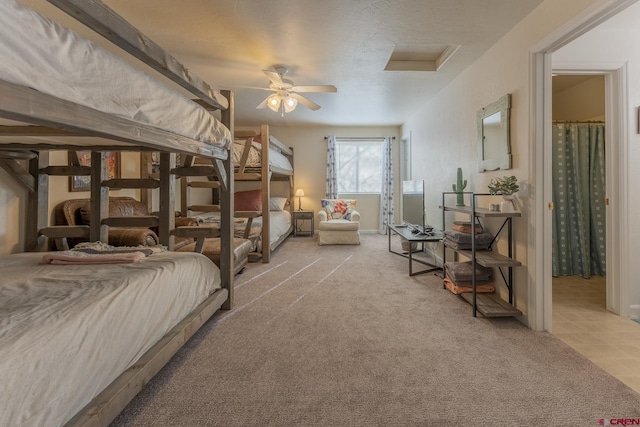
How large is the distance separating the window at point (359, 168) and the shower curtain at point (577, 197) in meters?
3.61

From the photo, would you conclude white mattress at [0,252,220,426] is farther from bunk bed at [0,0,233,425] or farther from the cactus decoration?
the cactus decoration

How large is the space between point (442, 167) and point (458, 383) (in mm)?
3060

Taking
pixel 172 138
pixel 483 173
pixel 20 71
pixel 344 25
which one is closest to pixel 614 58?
pixel 483 173

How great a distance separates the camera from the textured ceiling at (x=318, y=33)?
84.6 inches

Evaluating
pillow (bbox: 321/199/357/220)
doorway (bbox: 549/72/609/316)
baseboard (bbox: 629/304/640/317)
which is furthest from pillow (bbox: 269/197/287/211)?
baseboard (bbox: 629/304/640/317)

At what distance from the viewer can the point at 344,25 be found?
2.41m

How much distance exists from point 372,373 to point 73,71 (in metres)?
1.77

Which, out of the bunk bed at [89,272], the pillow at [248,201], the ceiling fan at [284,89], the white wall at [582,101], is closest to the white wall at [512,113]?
the ceiling fan at [284,89]

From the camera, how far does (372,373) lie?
1.58m

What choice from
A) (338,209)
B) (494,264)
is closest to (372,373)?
(494,264)

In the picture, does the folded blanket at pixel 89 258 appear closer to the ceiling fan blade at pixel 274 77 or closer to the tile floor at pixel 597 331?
the ceiling fan blade at pixel 274 77

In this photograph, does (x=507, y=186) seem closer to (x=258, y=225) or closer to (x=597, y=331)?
(x=597, y=331)

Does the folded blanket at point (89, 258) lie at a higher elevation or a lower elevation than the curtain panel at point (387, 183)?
lower

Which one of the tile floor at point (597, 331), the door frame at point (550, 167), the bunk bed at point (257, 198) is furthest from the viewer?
the bunk bed at point (257, 198)
